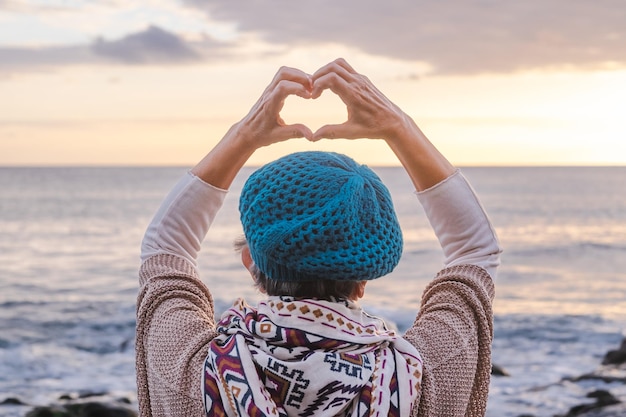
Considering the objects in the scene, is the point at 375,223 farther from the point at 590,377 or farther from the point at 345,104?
the point at 590,377

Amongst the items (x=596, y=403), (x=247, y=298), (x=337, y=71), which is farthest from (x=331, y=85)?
(x=247, y=298)

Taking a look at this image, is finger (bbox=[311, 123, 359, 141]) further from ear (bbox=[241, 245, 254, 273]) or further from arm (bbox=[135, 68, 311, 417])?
ear (bbox=[241, 245, 254, 273])

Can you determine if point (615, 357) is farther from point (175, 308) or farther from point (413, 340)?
point (175, 308)

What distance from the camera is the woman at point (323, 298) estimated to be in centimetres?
148

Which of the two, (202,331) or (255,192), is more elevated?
(255,192)

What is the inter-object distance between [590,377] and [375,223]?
10.7 meters

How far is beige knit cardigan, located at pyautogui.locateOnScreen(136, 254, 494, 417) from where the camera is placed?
1.63 meters

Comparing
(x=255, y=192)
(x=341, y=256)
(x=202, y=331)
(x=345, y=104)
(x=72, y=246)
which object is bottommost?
(x=72, y=246)

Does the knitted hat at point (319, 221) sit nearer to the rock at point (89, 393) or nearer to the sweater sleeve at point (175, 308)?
the sweater sleeve at point (175, 308)

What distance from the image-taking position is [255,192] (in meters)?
1.57

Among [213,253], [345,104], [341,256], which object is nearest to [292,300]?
[341,256]

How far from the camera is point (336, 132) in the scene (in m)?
1.68

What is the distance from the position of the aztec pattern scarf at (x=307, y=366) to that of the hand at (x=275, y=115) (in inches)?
15.9

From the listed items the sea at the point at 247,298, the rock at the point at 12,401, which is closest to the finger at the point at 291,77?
the sea at the point at 247,298
